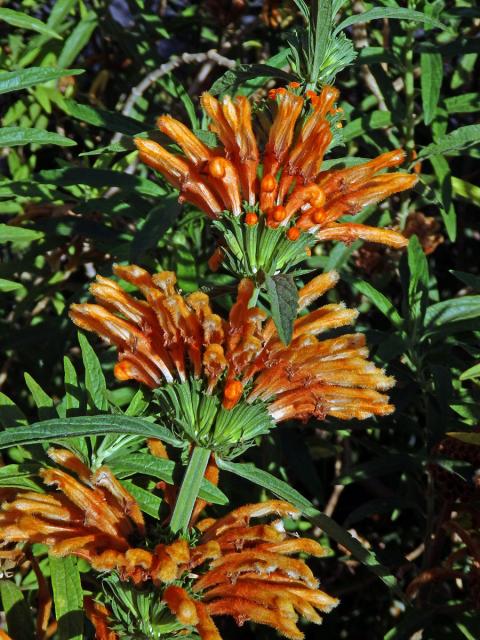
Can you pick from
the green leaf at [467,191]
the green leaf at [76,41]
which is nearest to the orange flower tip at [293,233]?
the green leaf at [467,191]

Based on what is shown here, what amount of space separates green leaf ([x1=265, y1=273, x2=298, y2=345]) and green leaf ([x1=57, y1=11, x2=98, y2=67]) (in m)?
1.51

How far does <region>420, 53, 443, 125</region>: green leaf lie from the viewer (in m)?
2.12

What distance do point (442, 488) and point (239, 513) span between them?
65cm

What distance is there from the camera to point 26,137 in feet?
4.98

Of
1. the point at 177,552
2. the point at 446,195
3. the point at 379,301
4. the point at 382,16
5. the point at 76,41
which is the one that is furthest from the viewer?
the point at 76,41

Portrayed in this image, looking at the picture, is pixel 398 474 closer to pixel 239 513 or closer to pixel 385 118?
pixel 385 118

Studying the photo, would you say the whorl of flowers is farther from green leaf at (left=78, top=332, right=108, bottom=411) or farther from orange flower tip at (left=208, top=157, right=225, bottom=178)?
orange flower tip at (left=208, top=157, right=225, bottom=178)

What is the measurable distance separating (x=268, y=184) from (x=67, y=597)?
2.33ft

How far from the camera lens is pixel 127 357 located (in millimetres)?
1400

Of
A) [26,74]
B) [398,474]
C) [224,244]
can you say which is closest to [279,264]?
[224,244]

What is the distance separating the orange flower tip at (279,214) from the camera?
128 centimetres

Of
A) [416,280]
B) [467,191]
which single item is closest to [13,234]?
[416,280]

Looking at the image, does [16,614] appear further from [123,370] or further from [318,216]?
[318,216]

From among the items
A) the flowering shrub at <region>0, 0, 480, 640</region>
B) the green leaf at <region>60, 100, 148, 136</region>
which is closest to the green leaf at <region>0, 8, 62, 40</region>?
the flowering shrub at <region>0, 0, 480, 640</region>
